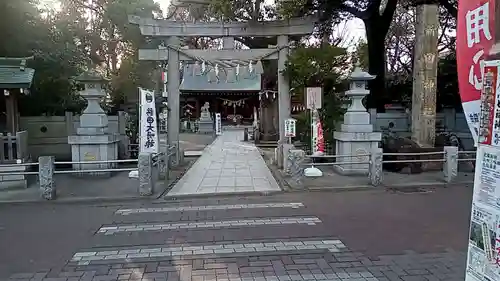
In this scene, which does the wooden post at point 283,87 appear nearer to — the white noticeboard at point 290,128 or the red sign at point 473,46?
the white noticeboard at point 290,128

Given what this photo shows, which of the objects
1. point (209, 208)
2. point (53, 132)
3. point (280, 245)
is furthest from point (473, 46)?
point (53, 132)

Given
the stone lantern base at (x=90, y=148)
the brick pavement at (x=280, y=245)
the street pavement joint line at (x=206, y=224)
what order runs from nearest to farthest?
the brick pavement at (x=280, y=245), the street pavement joint line at (x=206, y=224), the stone lantern base at (x=90, y=148)

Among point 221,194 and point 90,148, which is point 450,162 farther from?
point 90,148

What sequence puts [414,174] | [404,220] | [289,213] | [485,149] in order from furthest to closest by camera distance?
[414,174], [289,213], [404,220], [485,149]

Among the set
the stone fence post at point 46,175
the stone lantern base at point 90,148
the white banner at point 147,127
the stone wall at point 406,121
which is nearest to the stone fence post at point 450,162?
the stone wall at point 406,121

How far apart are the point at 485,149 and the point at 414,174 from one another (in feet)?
32.0

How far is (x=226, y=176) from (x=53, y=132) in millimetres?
7292

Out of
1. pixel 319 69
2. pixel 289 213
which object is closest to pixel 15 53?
pixel 319 69

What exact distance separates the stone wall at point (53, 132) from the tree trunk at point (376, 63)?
10874mm

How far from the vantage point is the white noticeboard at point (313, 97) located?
12.3 meters

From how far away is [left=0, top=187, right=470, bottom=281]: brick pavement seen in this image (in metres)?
4.77

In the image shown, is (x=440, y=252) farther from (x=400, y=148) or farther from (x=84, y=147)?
(x=84, y=147)

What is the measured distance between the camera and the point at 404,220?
6.99 meters

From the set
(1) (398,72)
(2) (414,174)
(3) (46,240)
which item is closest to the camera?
(3) (46,240)
